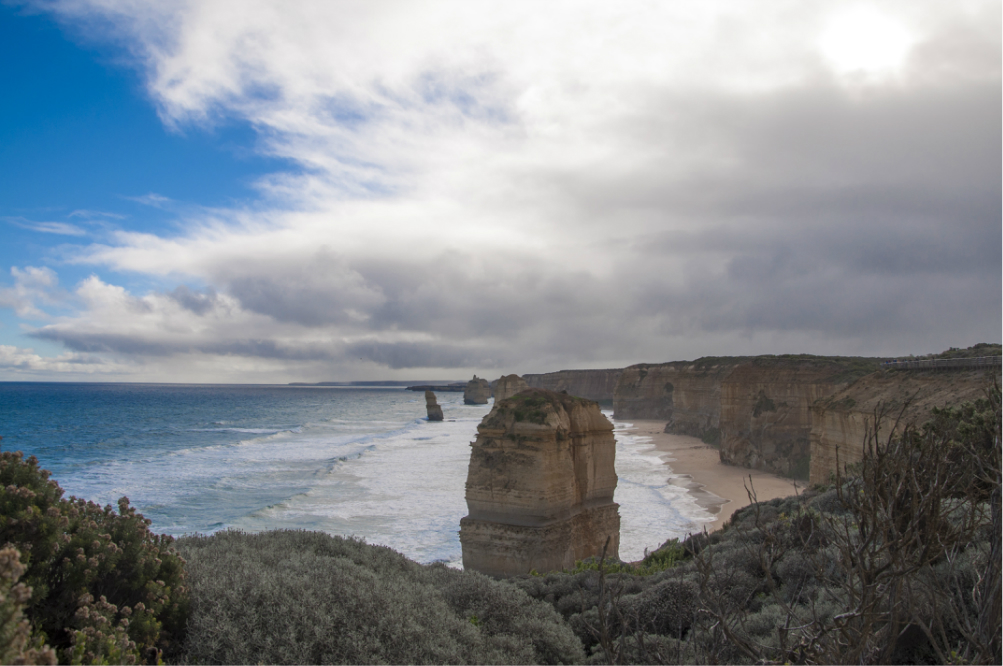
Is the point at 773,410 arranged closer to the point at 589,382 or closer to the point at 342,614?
the point at 342,614

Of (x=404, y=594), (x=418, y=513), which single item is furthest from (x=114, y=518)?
(x=418, y=513)

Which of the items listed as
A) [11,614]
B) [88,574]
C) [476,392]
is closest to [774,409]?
[88,574]

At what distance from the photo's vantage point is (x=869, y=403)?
2333cm

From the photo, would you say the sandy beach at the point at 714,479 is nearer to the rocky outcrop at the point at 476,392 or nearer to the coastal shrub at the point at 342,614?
the coastal shrub at the point at 342,614

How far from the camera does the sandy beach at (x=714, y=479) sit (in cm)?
2995

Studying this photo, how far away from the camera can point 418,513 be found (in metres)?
28.0

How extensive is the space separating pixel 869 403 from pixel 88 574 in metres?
26.4

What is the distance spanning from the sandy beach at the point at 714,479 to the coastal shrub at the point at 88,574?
1906 centimetres

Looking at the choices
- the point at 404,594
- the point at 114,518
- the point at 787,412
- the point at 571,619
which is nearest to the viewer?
the point at 114,518

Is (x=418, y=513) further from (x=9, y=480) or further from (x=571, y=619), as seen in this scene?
(x=9, y=480)

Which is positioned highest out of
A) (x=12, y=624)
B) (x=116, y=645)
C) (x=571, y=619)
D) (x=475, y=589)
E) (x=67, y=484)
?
(x=12, y=624)

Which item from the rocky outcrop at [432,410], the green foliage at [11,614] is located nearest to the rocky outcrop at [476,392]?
the rocky outcrop at [432,410]

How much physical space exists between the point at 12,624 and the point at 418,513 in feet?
86.6

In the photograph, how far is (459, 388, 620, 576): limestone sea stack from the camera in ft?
53.8
